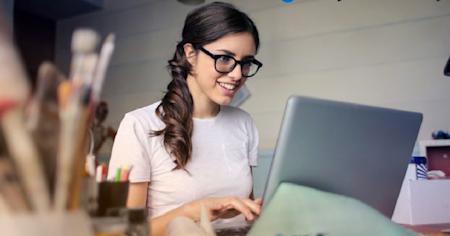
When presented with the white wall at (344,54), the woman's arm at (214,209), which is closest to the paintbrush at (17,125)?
the woman's arm at (214,209)

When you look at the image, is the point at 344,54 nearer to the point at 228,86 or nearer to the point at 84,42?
the point at 228,86

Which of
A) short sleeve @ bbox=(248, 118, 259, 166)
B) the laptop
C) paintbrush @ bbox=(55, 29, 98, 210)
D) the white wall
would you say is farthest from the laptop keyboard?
the white wall

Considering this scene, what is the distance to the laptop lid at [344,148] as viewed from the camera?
0.59 m

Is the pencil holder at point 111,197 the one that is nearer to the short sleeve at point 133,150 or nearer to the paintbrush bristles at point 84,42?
the paintbrush bristles at point 84,42

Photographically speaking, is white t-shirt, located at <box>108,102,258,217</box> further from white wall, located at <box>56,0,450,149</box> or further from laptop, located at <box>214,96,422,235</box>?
white wall, located at <box>56,0,450,149</box>

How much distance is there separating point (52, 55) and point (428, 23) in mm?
2658

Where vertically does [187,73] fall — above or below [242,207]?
above

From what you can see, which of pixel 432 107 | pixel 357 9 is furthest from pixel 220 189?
pixel 357 9

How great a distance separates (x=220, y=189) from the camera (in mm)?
1246

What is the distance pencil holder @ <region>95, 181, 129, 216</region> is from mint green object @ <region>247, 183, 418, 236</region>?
0.18 metres

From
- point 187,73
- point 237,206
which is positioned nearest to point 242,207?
point 237,206

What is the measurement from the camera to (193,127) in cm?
127

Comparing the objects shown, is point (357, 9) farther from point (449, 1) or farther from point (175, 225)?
point (175, 225)

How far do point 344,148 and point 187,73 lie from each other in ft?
2.48
